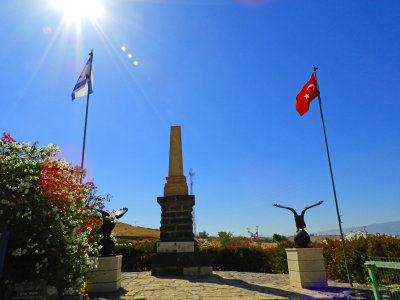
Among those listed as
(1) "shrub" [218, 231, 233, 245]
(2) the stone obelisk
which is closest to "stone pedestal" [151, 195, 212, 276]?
(2) the stone obelisk

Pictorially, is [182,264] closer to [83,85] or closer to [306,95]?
[306,95]

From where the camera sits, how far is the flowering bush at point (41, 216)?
13.1 ft

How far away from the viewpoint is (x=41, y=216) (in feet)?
13.7

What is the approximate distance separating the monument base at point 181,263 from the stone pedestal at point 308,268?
140 inches

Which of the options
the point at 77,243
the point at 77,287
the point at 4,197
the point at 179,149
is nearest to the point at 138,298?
the point at 77,287

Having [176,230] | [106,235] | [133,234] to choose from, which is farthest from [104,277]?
[133,234]

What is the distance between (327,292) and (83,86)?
12182mm

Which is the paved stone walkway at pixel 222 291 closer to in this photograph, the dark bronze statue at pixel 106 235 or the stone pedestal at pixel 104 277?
the stone pedestal at pixel 104 277

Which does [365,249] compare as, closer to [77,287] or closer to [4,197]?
[77,287]

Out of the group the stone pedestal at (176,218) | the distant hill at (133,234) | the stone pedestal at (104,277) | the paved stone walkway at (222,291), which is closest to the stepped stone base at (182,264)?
the stone pedestal at (176,218)

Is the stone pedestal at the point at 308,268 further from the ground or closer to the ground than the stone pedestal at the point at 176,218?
closer to the ground

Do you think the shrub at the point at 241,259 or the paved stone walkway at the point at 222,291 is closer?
the paved stone walkway at the point at 222,291

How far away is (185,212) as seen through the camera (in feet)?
33.6

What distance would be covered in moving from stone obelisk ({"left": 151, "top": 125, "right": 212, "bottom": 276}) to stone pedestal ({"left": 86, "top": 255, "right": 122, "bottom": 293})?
10.6 feet
